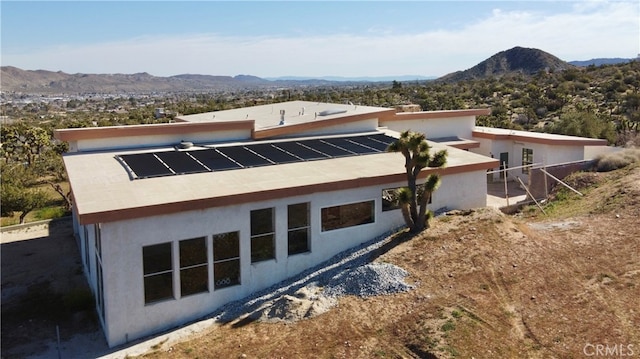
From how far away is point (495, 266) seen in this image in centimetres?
1652

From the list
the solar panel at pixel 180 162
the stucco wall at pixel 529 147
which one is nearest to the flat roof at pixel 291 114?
the solar panel at pixel 180 162

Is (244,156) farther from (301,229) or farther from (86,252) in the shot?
(86,252)

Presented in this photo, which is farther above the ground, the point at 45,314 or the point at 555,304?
the point at 555,304

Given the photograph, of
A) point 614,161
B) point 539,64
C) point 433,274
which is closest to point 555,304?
point 433,274

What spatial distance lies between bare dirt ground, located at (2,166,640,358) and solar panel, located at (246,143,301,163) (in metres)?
5.80

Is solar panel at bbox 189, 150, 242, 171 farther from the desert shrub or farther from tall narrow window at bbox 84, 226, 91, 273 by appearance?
the desert shrub

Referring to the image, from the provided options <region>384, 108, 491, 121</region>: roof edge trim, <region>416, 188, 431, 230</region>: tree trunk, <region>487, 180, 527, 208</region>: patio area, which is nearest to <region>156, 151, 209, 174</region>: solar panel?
<region>416, 188, 431, 230</region>: tree trunk

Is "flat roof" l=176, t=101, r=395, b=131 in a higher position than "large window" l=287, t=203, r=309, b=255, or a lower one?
higher

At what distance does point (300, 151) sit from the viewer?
23188 mm

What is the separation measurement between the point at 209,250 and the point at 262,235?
1937 mm

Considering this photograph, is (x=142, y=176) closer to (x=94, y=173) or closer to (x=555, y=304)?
(x=94, y=173)

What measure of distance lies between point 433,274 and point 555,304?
11.8ft

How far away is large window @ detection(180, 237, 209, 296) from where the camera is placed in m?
15.6

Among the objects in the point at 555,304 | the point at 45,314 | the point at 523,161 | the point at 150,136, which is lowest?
the point at 45,314
